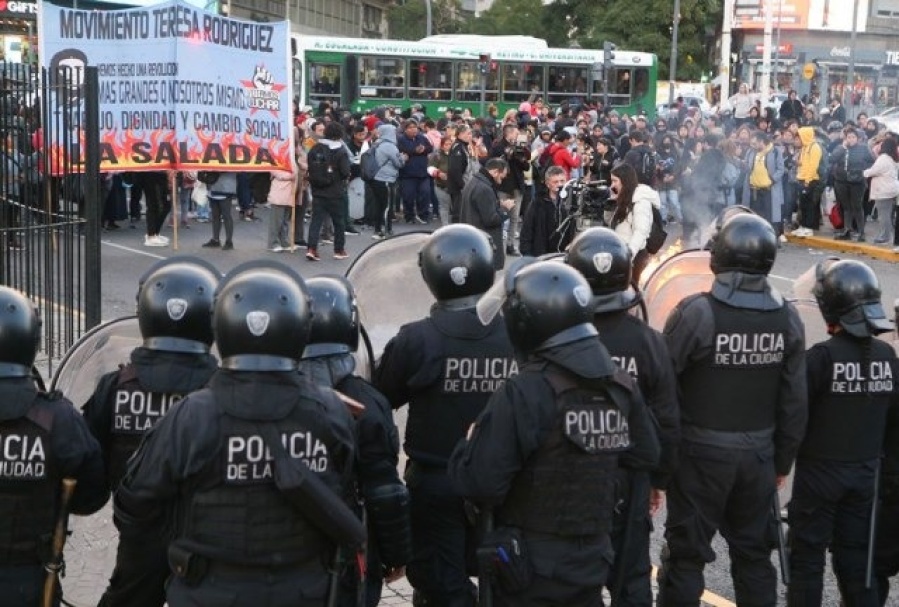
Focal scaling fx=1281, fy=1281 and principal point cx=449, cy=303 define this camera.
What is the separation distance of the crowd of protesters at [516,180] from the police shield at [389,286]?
7.82 meters

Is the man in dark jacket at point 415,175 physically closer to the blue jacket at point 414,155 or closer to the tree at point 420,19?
the blue jacket at point 414,155

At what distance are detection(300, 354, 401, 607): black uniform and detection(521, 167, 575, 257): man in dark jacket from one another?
8151 millimetres

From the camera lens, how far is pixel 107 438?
14.4ft

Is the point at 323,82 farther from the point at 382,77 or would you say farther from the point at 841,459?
the point at 841,459

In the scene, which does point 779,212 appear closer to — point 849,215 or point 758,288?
point 849,215

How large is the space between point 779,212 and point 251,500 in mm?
16150

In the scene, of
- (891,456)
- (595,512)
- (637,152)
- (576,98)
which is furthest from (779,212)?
(576,98)

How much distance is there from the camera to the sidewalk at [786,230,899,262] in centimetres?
1825

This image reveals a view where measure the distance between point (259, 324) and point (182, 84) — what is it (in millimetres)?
8299

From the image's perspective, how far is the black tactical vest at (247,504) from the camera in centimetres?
360

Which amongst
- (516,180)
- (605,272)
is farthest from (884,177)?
(605,272)

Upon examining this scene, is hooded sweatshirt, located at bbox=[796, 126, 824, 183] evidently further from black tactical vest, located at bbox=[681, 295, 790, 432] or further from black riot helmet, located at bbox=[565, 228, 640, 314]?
black riot helmet, located at bbox=[565, 228, 640, 314]

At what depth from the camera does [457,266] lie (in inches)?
194

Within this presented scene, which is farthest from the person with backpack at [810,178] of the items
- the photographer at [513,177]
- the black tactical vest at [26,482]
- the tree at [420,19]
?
the tree at [420,19]
